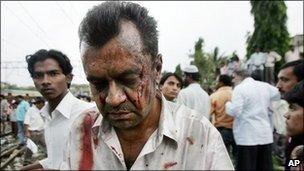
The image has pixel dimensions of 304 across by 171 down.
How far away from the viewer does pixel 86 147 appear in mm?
1542

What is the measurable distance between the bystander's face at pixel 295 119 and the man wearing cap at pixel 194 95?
11.9ft

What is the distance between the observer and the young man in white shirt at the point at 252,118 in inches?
240

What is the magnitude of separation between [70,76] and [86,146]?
1.81 meters

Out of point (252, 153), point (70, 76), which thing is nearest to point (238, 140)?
point (252, 153)

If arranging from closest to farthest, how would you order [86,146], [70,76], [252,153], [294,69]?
1. [86,146]
2. [70,76]
3. [294,69]
4. [252,153]

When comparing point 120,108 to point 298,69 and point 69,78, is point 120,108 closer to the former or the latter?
point 69,78

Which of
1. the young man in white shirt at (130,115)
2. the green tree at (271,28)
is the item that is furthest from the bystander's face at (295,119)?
the green tree at (271,28)

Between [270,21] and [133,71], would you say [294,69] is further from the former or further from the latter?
[270,21]

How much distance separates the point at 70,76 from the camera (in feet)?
10.8

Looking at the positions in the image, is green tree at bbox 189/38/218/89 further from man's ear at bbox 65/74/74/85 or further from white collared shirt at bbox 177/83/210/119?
man's ear at bbox 65/74/74/85

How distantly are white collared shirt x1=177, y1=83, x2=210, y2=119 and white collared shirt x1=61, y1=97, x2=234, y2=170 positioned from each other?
5.00m

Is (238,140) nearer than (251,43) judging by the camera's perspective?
Yes

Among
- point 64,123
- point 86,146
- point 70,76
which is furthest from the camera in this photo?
point 70,76

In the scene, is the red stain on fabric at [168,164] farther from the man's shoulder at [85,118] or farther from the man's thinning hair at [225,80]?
the man's thinning hair at [225,80]
